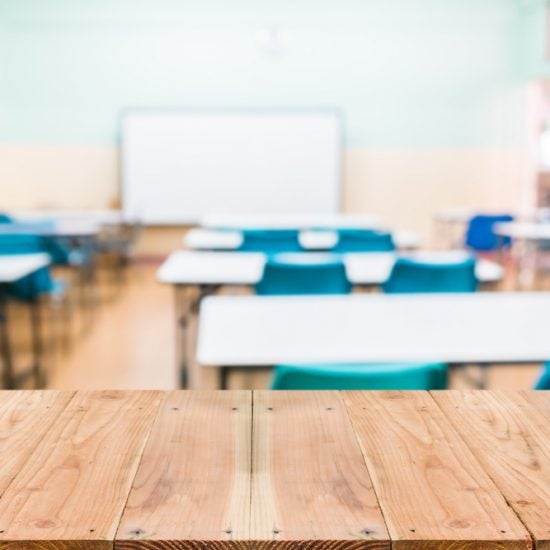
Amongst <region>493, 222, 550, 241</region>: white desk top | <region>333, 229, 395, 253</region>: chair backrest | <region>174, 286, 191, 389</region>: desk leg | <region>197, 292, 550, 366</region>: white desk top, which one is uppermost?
<region>197, 292, 550, 366</region>: white desk top

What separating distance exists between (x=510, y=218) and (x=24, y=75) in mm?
5869

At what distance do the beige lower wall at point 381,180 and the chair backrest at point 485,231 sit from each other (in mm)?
1629

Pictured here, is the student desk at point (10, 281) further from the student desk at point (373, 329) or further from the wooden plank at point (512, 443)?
the wooden plank at point (512, 443)

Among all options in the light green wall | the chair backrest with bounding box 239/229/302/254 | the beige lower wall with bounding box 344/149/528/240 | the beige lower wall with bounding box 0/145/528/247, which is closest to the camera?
the chair backrest with bounding box 239/229/302/254

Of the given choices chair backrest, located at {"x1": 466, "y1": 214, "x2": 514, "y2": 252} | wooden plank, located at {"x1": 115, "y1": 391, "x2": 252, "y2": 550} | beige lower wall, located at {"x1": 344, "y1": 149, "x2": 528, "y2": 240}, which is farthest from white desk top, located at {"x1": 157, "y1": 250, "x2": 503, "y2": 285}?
beige lower wall, located at {"x1": 344, "y1": 149, "x2": 528, "y2": 240}

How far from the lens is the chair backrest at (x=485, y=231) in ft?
26.1

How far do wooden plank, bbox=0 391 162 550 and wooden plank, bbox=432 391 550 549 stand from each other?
1.57 feet

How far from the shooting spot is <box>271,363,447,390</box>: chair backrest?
1609 mm

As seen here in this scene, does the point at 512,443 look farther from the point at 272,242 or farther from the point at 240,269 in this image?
the point at 272,242

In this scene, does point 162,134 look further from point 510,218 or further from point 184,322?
point 184,322

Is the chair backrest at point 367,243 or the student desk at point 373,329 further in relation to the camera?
the chair backrest at point 367,243

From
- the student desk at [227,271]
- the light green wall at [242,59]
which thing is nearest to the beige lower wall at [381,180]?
the light green wall at [242,59]

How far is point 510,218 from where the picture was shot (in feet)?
26.2

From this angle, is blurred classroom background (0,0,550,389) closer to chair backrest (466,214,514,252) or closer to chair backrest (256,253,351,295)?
chair backrest (466,214,514,252)
